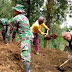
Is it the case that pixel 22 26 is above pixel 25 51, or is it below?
above

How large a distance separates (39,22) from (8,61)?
2268 mm

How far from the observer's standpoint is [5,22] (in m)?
6.75

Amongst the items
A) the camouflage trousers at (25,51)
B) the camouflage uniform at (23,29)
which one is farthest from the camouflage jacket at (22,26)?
the camouflage trousers at (25,51)

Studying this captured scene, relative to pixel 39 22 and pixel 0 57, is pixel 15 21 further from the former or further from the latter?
pixel 39 22

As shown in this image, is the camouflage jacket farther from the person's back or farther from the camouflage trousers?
the camouflage trousers

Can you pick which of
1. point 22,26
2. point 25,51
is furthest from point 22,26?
point 25,51

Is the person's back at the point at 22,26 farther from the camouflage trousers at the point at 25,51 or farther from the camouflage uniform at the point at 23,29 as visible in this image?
the camouflage trousers at the point at 25,51

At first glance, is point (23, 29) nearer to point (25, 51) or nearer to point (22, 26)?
point (22, 26)

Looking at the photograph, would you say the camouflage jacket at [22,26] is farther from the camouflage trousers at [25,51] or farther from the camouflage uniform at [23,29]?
the camouflage trousers at [25,51]

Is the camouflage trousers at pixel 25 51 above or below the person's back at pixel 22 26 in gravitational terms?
below

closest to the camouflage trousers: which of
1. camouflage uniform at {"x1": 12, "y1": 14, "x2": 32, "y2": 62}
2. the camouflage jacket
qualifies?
camouflage uniform at {"x1": 12, "y1": 14, "x2": 32, "y2": 62}

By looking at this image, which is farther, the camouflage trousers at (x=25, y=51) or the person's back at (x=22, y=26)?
the person's back at (x=22, y=26)

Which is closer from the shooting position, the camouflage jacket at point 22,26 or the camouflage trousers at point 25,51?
the camouflage trousers at point 25,51

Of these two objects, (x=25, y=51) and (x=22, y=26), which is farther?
(x=22, y=26)
